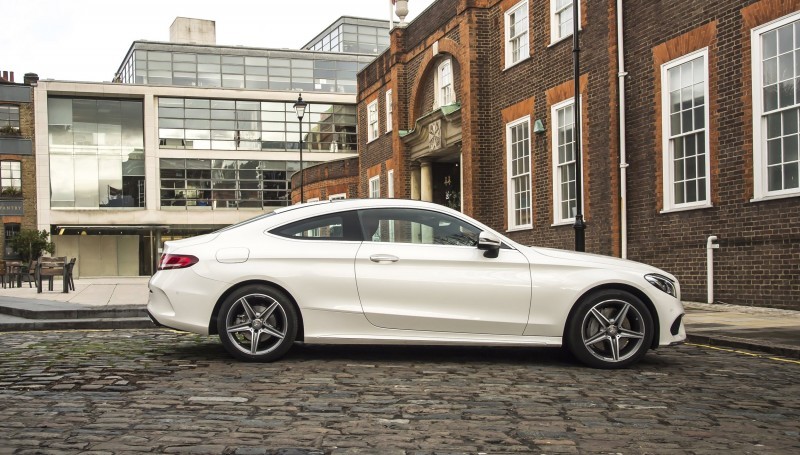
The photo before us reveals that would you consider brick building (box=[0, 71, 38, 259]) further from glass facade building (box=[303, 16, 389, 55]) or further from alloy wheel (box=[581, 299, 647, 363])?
alloy wheel (box=[581, 299, 647, 363])

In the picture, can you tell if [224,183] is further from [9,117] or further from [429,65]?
[429,65]

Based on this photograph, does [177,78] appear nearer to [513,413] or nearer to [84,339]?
[84,339]

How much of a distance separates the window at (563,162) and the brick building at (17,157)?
124ft

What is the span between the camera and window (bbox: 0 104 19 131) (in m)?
47.0

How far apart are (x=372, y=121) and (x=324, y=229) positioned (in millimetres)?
25328

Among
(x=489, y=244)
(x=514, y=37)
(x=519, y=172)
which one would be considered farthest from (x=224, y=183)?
(x=489, y=244)

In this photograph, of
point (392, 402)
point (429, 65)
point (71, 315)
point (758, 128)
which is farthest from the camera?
point (429, 65)

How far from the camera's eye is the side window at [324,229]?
7.45m

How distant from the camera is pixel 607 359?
714 centimetres

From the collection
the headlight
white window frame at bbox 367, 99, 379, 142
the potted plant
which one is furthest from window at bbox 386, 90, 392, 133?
the potted plant

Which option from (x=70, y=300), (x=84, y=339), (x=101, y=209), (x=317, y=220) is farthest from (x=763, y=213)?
(x=101, y=209)

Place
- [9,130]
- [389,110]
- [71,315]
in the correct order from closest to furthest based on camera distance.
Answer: [71,315]
[389,110]
[9,130]

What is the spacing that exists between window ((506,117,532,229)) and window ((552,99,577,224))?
144 centimetres

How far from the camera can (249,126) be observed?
2080 inches
